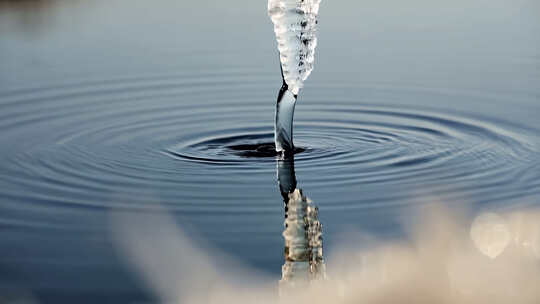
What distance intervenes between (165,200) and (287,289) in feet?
6.02

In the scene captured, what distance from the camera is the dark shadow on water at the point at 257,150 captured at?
8.27m

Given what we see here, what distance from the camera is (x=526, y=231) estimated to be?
6309 mm

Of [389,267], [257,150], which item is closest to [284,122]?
[257,150]

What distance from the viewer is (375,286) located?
5441 mm

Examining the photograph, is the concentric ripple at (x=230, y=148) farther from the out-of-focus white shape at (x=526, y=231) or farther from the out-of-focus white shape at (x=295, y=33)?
the out-of-focus white shape at (x=295, y=33)

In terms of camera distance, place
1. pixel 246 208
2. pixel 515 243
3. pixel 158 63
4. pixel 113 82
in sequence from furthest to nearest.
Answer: pixel 158 63 < pixel 113 82 < pixel 246 208 < pixel 515 243

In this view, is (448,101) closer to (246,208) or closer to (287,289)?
(246,208)

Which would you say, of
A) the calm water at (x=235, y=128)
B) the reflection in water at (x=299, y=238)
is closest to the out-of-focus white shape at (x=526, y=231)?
the calm water at (x=235, y=128)

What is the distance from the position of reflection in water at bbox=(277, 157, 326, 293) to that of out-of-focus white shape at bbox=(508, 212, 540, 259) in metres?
1.22

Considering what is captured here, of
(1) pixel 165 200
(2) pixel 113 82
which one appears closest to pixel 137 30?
(2) pixel 113 82

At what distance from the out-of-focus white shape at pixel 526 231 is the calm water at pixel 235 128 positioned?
0.87 feet

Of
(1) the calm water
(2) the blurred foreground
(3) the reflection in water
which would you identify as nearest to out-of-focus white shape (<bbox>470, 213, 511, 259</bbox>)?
(2) the blurred foreground

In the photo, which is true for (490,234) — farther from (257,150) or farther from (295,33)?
(257,150)

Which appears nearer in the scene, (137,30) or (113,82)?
(113,82)
